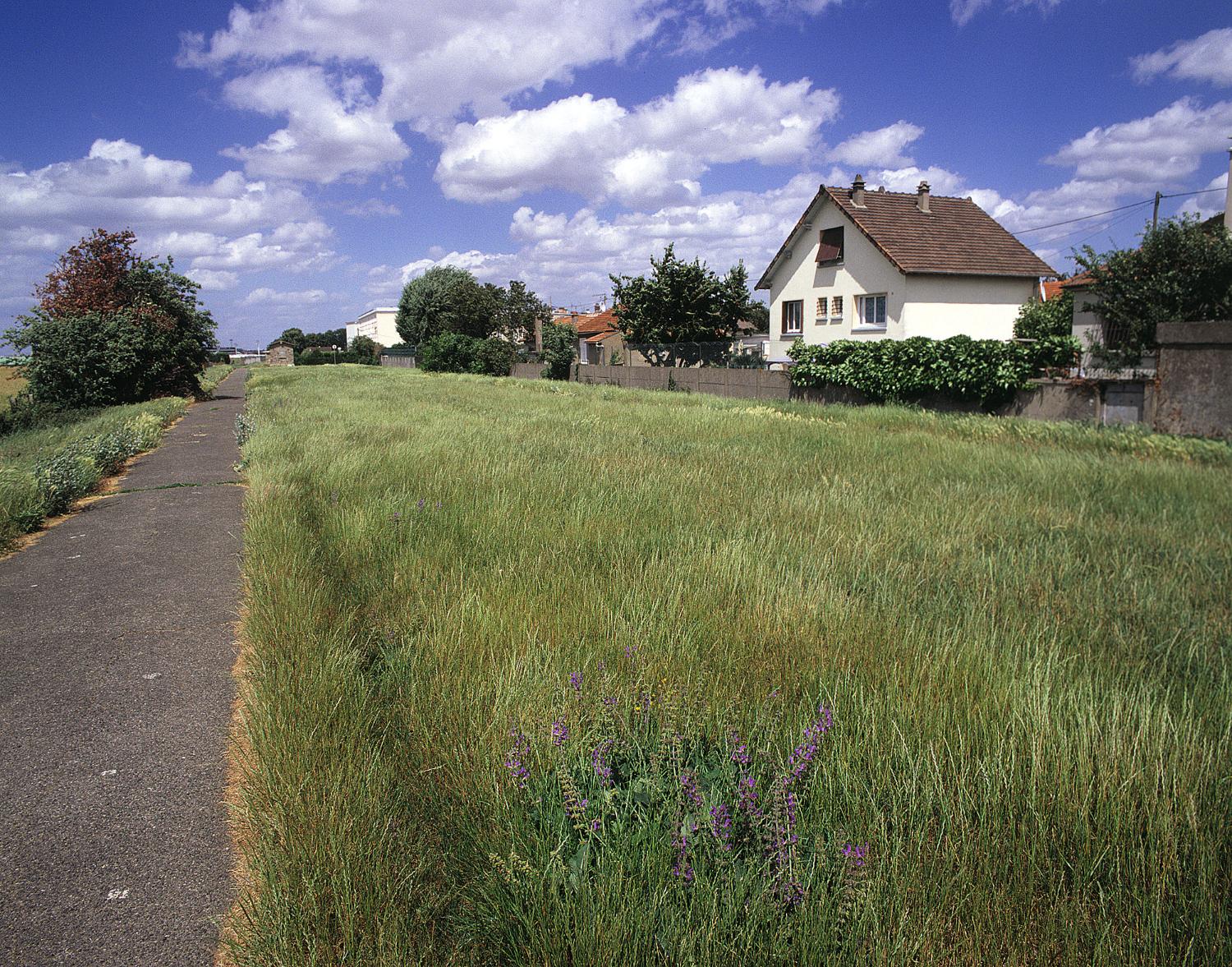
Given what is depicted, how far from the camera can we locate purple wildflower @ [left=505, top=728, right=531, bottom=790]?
2.36m

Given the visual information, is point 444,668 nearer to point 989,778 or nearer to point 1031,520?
point 989,778

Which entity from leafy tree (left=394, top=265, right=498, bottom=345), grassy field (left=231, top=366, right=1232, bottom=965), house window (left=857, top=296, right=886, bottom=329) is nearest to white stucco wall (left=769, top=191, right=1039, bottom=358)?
house window (left=857, top=296, right=886, bottom=329)

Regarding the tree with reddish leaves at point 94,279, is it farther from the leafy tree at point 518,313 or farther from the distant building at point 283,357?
the distant building at point 283,357

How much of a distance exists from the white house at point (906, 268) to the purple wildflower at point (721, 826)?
29042 mm

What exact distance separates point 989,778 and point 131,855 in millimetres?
2741

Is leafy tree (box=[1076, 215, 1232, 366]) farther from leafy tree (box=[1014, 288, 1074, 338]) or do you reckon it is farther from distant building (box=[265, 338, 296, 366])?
distant building (box=[265, 338, 296, 366])

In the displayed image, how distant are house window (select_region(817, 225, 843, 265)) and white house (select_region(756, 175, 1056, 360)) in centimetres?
4

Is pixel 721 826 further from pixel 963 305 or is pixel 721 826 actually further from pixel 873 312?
pixel 873 312

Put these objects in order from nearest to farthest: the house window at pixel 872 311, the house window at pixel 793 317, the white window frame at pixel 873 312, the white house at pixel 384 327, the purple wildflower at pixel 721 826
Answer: the purple wildflower at pixel 721 826, the white window frame at pixel 873 312, the house window at pixel 872 311, the house window at pixel 793 317, the white house at pixel 384 327

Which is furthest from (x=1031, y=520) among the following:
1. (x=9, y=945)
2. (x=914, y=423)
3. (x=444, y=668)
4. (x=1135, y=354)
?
(x=1135, y=354)

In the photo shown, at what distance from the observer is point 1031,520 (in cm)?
623

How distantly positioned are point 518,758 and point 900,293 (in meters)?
30.8

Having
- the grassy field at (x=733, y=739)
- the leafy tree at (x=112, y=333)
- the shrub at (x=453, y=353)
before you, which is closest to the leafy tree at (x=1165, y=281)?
the grassy field at (x=733, y=739)

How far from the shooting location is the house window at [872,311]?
102 feet
